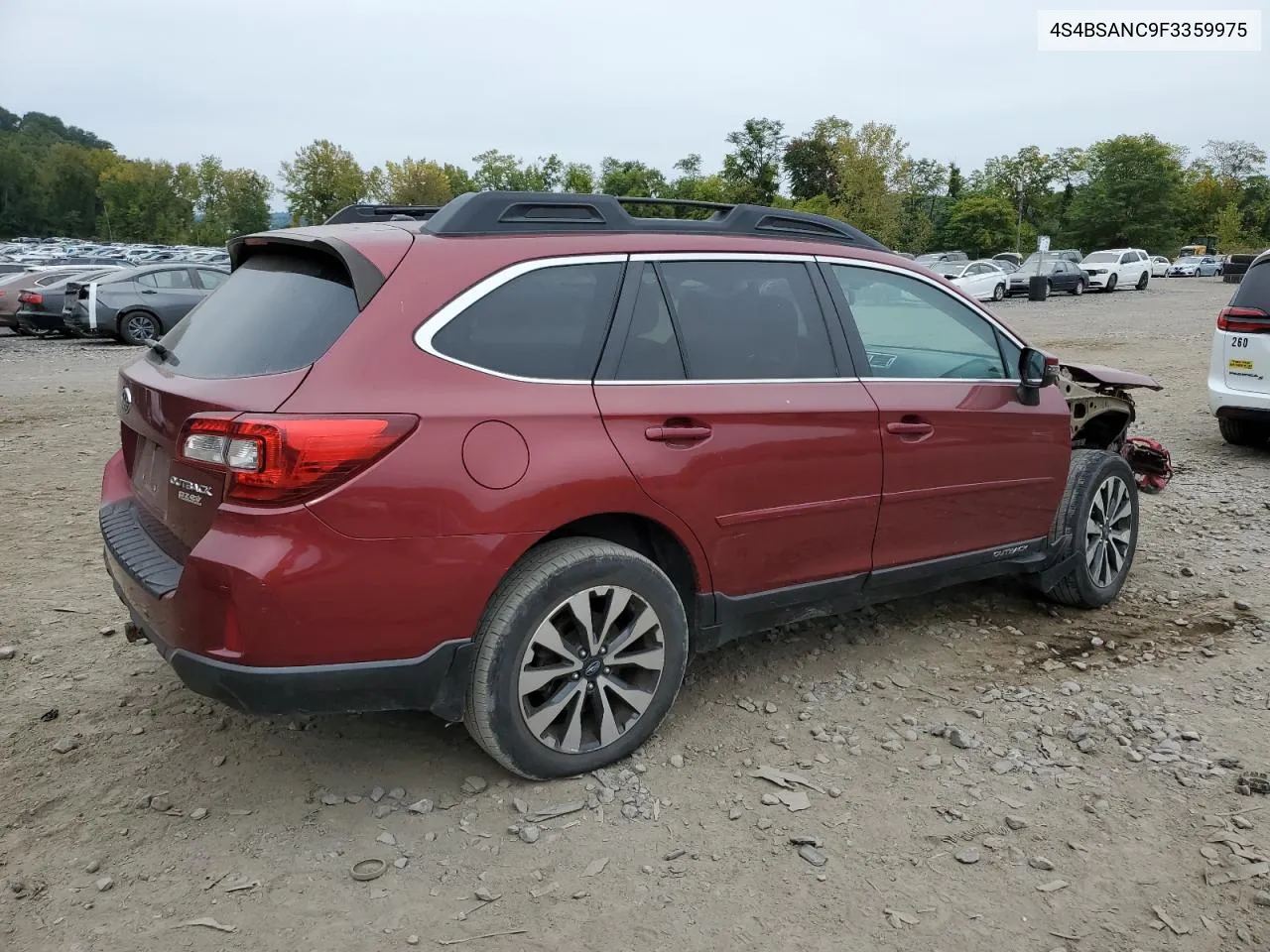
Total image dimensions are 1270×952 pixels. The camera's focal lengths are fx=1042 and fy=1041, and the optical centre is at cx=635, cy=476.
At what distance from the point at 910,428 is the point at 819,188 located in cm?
7092

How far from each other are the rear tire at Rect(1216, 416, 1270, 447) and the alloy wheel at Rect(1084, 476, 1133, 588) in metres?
4.48

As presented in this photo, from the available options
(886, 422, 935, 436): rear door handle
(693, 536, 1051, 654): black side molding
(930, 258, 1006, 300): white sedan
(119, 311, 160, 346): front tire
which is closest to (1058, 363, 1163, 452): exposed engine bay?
(693, 536, 1051, 654): black side molding

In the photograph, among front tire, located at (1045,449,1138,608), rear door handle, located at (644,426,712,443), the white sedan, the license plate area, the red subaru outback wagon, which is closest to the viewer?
the red subaru outback wagon

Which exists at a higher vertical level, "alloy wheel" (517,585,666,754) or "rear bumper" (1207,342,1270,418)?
"rear bumper" (1207,342,1270,418)

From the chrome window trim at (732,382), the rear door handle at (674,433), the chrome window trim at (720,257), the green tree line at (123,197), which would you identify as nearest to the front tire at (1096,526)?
the chrome window trim at (732,382)

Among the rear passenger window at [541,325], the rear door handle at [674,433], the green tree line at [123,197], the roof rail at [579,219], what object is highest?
the green tree line at [123,197]

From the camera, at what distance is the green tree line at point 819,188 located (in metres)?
64.6

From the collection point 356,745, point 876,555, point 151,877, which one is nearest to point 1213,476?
point 876,555

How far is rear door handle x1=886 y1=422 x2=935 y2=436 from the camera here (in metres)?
3.85

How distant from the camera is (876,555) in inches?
155

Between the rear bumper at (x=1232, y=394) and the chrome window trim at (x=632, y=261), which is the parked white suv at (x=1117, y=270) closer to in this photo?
the rear bumper at (x=1232, y=394)

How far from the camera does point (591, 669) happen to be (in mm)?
3223

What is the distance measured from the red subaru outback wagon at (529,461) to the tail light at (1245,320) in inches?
203

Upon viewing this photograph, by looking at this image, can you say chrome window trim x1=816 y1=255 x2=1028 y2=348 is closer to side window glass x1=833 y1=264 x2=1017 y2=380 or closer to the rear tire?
side window glass x1=833 y1=264 x2=1017 y2=380
